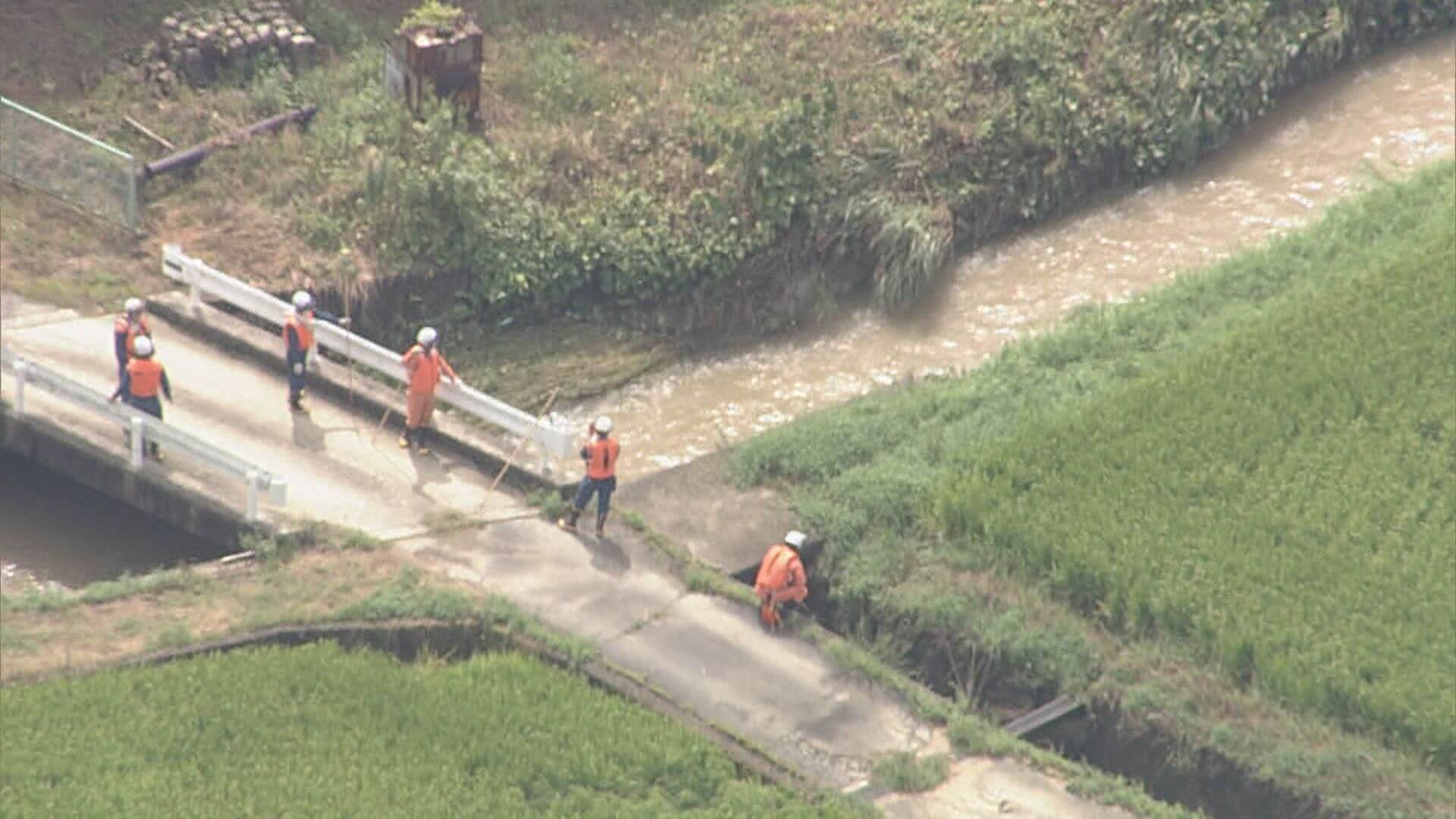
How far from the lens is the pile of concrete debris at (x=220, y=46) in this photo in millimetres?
33719

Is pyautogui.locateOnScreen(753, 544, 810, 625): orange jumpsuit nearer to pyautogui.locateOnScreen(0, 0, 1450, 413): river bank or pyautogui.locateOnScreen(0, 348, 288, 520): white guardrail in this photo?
pyautogui.locateOnScreen(0, 348, 288, 520): white guardrail

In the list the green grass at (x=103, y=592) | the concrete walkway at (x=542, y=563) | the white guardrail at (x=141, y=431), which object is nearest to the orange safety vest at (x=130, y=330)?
the white guardrail at (x=141, y=431)

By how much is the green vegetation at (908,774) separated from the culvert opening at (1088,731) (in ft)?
3.48

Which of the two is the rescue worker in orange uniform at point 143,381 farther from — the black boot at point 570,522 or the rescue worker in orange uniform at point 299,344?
the black boot at point 570,522

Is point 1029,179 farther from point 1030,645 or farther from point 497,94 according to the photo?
point 1030,645

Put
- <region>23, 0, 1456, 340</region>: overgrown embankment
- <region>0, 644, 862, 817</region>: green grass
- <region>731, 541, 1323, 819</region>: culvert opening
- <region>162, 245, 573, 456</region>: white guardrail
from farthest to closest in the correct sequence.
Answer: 1. <region>23, 0, 1456, 340</region>: overgrown embankment
2. <region>162, 245, 573, 456</region>: white guardrail
3. <region>731, 541, 1323, 819</region>: culvert opening
4. <region>0, 644, 862, 817</region>: green grass

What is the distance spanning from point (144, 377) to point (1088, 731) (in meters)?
8.77

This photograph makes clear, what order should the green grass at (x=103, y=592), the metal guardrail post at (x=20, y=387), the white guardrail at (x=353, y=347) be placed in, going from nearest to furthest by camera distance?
the green grass at (x=103, y=592)
the metal guardrail post at (x=20, y=387)
the white guardrail at (x=353, y=347)

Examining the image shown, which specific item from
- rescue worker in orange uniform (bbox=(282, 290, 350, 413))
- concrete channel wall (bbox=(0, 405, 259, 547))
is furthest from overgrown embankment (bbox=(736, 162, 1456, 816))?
concrete channel wall (bbox=(0, 405, 259, 547))

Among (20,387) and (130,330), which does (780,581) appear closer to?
(130,330)

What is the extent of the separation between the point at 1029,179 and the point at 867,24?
9.78ft

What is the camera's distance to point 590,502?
2844 cm

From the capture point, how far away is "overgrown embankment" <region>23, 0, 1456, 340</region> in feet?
105

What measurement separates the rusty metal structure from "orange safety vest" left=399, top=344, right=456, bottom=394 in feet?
18.2
